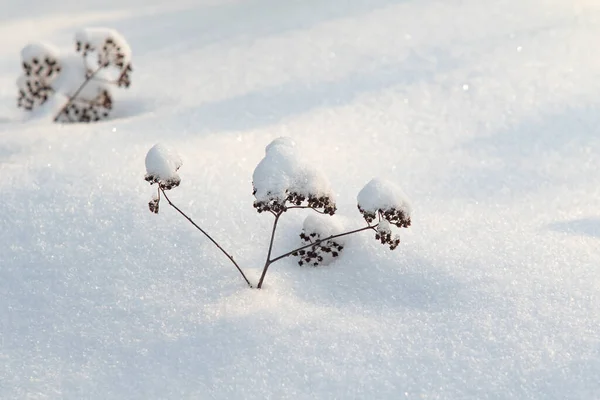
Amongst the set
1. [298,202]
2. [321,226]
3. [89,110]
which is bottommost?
[298,202]

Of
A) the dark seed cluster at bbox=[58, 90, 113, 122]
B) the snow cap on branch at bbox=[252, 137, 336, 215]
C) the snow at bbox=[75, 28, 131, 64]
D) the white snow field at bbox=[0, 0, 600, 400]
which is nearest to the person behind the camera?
the white snow field at bbox=[0, 0, 600, 400]

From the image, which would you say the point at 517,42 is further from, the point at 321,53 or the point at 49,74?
the point at 49,74

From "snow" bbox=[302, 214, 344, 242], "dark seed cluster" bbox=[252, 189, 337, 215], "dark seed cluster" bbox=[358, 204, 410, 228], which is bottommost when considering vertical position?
"dark seed cluster" bbox=[252, 189, 337, 215]

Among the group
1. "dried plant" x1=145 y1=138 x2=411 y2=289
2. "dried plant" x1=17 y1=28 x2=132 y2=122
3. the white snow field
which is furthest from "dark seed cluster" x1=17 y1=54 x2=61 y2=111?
"dried plant" x1=145 y1=138 x2=411 y2=289

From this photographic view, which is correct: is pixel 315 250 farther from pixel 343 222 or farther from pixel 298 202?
pixel 298 202

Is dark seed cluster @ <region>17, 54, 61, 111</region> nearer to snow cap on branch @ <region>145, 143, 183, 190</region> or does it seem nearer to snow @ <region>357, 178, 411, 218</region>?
snow cap on branch @ <region>145, 143, 183, 190</region>

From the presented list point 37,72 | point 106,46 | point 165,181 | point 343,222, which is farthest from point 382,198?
point 37,72

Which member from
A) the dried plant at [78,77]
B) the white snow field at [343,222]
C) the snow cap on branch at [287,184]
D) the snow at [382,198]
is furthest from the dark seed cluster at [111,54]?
the snow at [382,198]
